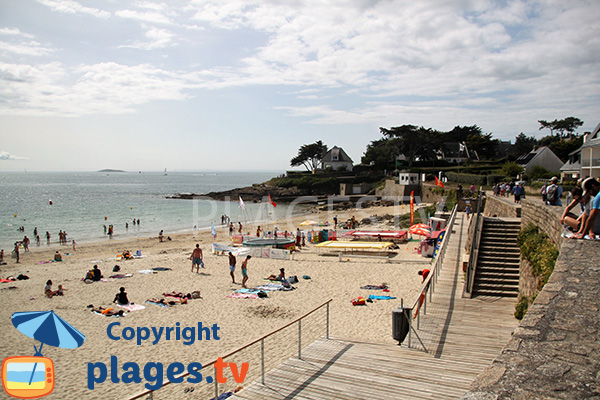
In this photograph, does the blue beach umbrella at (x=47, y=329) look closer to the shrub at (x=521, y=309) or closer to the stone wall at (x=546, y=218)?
the shrub at (x=521, y=309)

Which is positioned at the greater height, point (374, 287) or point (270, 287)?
point (374, 287)

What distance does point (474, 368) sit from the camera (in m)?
5.92

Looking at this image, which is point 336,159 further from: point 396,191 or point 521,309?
point 521,309

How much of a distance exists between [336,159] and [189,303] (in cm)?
7959

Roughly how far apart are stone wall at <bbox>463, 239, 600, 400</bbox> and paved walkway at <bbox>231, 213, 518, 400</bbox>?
67.7 inches

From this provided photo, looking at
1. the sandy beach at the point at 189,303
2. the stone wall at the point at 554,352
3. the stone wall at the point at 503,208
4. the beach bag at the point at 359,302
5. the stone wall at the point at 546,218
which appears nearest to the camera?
the stone wall at the point at 554,352

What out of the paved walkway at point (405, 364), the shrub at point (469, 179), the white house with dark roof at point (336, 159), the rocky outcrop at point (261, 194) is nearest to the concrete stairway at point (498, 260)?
the paved walkway at point (405, 364)

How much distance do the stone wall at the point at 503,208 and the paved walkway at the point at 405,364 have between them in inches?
315

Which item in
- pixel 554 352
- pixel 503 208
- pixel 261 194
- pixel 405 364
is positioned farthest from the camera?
pixel 261 194

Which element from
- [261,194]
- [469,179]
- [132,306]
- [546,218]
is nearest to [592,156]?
[469,179]

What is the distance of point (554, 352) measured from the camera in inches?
130

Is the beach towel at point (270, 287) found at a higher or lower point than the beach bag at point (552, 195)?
lower

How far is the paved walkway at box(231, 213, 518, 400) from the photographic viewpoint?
5.25 metres

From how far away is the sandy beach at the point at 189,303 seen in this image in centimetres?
1009
